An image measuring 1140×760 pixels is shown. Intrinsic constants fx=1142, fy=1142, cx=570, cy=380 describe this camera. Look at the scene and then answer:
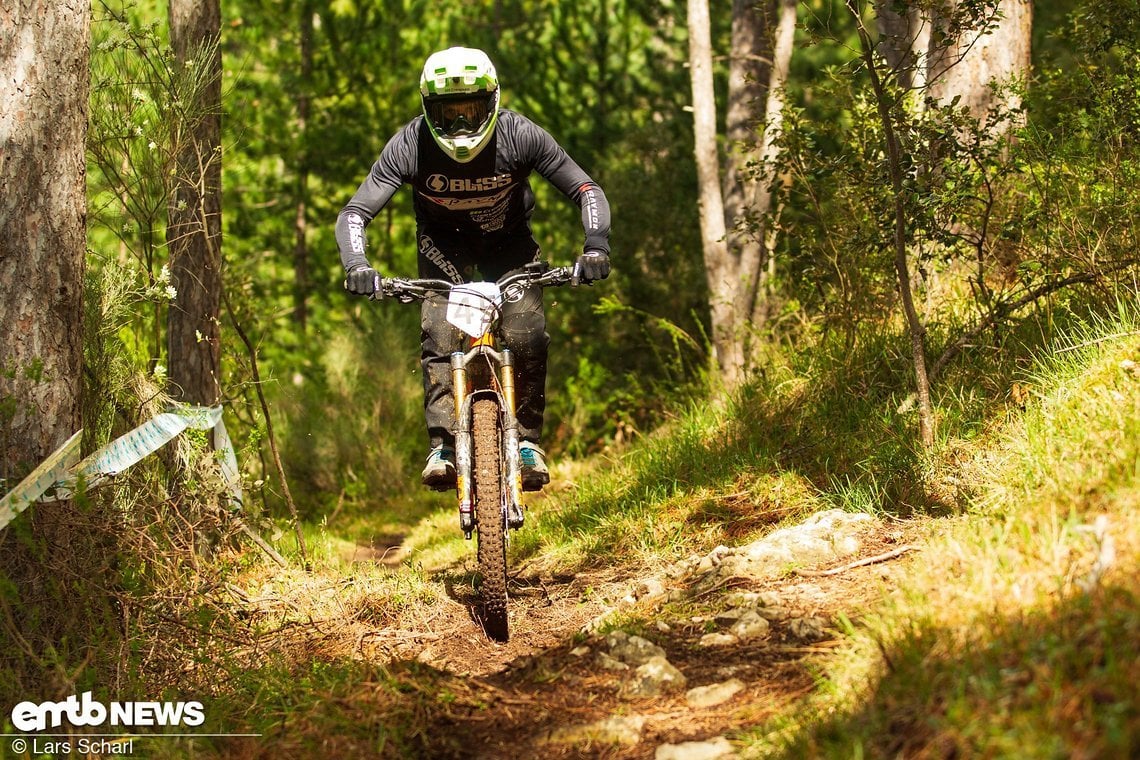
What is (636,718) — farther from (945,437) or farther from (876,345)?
(876,345)

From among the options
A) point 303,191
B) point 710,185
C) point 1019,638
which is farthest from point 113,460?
point 303,191

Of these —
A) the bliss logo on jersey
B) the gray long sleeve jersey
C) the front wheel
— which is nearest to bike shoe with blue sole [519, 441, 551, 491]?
the front wheel

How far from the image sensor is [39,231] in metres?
4.80

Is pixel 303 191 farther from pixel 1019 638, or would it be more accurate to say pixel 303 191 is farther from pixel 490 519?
pixel 1019 638

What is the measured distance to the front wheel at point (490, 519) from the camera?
4.69 meters

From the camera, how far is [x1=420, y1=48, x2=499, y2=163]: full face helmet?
207 inches

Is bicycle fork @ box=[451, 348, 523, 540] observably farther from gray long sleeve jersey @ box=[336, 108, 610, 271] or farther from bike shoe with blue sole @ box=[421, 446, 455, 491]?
gray long sleeve jersey @ box=[336, 108, 610, 271]

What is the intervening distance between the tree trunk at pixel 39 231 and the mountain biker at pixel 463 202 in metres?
1.20

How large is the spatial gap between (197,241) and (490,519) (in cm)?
329

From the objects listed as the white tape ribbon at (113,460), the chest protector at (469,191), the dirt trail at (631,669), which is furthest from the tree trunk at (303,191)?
the dirt trail at (631,669)

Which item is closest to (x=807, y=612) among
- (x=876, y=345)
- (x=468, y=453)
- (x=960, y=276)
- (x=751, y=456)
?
(x=468, y=453)

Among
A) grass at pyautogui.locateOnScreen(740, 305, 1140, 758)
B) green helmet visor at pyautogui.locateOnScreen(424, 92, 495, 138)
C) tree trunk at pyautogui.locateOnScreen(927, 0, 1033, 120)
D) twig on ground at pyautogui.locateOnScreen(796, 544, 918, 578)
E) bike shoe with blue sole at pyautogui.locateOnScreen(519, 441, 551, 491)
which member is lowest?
twig on ground at pyautogui.locateOnScreen(796, 544, 918, 578)

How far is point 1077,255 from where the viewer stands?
579cm

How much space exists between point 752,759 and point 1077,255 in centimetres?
380
